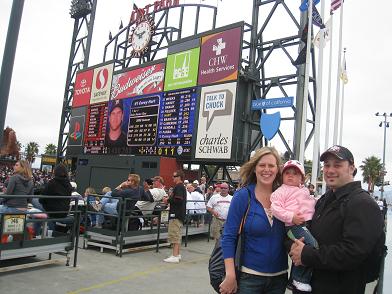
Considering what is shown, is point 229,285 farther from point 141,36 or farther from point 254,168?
point 141,36

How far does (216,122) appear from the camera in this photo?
1591 cm

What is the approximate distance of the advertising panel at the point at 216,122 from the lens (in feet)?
51.1

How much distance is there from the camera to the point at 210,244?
10633 mm

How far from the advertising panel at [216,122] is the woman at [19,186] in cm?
948

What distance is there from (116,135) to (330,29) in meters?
11.4

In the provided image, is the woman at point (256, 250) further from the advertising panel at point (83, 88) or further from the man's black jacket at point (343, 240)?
the advertising panel at point (83, 88)

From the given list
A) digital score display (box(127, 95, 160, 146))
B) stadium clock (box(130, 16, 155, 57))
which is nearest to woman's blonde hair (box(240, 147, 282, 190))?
digital score display (box(127, 95, 160, 146))

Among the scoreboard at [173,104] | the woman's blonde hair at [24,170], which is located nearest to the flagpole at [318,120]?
the scoreboard at [173,104]

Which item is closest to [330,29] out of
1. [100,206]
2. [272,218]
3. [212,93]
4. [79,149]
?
[212,93]

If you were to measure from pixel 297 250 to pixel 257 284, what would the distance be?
1.38 ft

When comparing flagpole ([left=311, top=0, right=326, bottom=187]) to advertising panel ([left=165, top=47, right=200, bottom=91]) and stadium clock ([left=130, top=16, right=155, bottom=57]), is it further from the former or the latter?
stadium clock ([left=130, top=16, right=155, bottom=57])

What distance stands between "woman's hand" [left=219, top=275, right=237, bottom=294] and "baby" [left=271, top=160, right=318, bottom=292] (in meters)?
0.39

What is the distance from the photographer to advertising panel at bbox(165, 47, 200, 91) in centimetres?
1739

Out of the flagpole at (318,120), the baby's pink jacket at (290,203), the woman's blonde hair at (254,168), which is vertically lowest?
the baby's pink jacket at (290,203)
